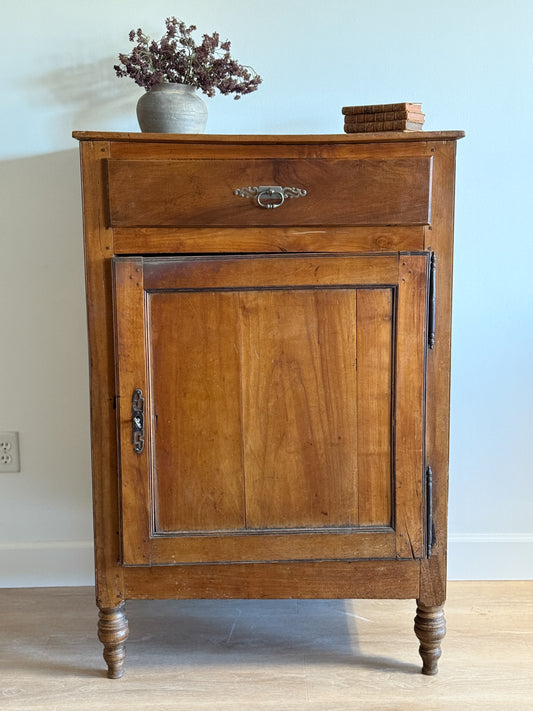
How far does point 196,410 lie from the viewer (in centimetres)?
139

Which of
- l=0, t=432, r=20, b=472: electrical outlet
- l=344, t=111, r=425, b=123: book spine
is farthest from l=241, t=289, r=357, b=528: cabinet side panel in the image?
l=0, t=432, r=20, b=472: electrical outlet

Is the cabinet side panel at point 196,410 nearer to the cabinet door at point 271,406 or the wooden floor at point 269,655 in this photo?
the cabinet door at point 271,406

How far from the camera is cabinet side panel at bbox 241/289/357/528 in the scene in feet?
4.49

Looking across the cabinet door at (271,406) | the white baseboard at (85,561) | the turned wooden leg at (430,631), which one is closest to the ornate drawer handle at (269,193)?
the cabinet door at (271,406)

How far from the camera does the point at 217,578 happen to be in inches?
56.4

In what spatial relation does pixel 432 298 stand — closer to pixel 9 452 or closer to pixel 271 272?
pixel 271 272

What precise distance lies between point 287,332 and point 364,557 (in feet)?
1.49

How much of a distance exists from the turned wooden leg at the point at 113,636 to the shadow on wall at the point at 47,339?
47 centimetres

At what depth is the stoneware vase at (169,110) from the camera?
4.97ft

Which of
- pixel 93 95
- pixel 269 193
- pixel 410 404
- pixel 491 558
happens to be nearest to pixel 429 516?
pixel 410 404

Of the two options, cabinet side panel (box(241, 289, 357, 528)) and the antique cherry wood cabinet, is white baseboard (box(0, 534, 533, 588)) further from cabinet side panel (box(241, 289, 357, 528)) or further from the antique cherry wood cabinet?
cabinet side panel (box(241, 289, 357, 528))

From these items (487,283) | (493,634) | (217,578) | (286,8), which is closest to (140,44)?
(286,8)

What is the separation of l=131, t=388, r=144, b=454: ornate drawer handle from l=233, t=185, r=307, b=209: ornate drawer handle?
41 centimetres

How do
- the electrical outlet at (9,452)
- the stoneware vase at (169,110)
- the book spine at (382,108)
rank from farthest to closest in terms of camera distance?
the electrical outlet at (9,452)
the stoneware vase at (169,110)
the book spine at (382,108)
